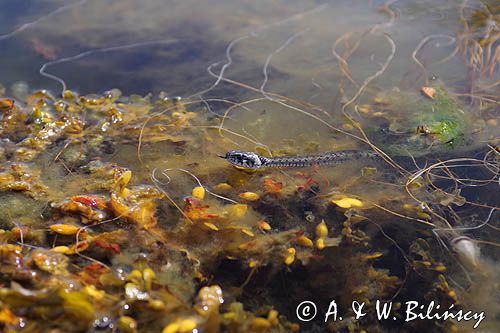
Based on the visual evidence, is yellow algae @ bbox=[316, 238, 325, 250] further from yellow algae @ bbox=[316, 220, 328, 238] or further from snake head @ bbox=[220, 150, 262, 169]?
snake head @ bbox=[220, 150, 262, 169]

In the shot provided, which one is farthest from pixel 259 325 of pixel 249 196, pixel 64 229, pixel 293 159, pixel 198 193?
pixel 293 159

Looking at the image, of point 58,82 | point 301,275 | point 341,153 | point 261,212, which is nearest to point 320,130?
point 341,153

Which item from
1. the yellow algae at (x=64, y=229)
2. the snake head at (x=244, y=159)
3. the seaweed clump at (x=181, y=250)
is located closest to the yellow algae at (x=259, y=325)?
the seaweed clump at (x=181, y=250)

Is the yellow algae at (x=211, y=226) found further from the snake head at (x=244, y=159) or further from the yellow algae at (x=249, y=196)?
the snake head at (x=244, y=159)

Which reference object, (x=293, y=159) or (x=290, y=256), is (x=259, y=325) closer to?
(x=290, y=256)

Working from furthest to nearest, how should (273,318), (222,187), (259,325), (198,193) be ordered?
1. (222,187)
2. (198,193)
3. (273,318)
4. (259,325)

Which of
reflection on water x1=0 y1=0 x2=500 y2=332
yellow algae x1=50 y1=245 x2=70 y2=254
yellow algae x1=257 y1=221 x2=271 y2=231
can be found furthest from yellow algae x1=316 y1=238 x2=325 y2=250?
yellow algae x1=50 y1=245 x2=70 y2=254
